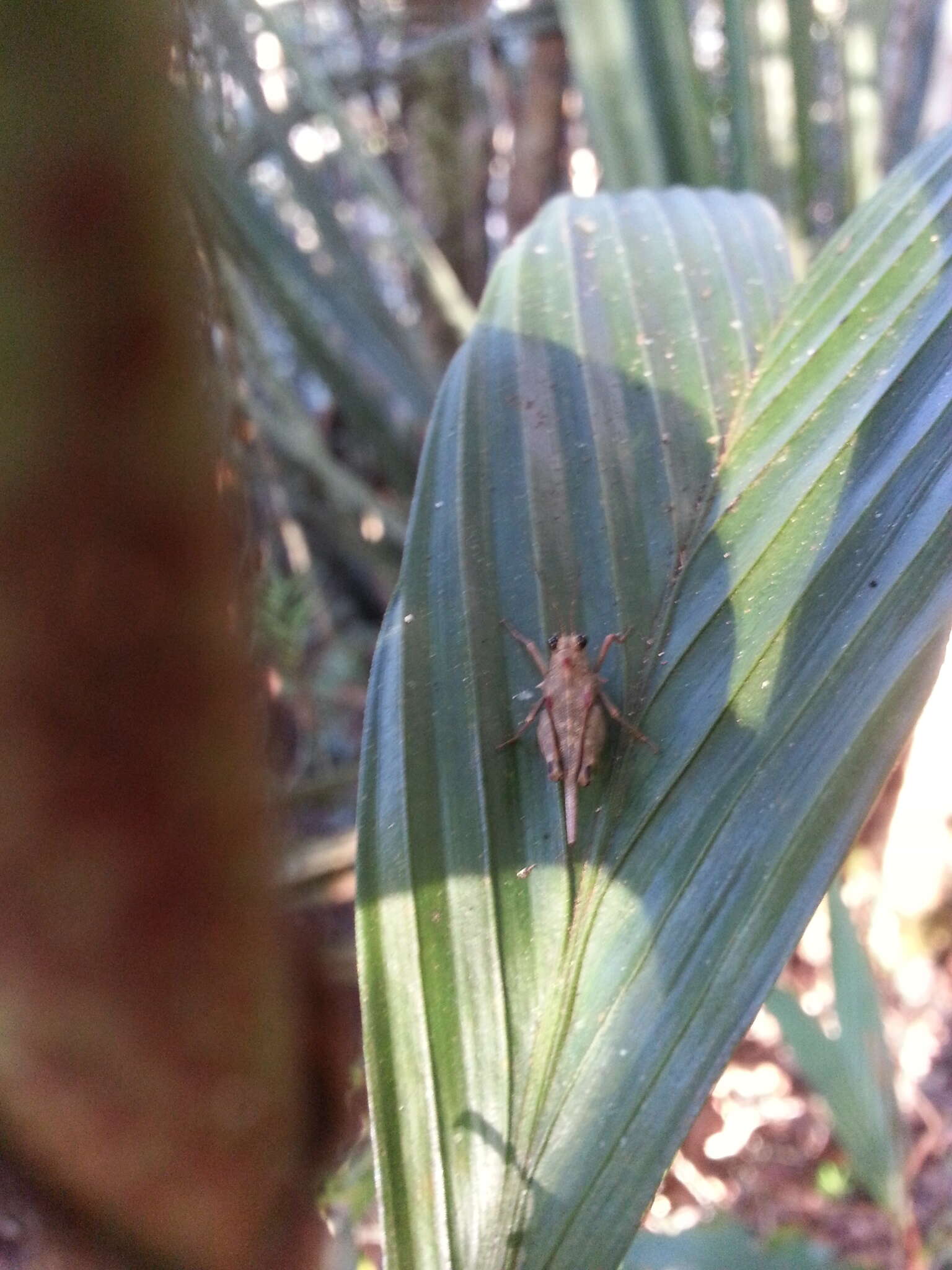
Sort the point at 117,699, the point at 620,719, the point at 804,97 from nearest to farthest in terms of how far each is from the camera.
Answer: the point at 117,699 < the point at 620,719 < the point at 804,97

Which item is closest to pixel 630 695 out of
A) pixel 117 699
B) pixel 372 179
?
pixel 117 699

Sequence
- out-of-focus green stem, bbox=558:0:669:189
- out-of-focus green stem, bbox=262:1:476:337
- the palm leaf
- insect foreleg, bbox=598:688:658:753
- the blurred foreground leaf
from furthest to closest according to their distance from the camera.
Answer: out-of-focus green stem, bbox=262:1:476:337 → out-of-focus green stem, bbox=558:0:669:189 → insect foreleg, bbox=598:688:658:753 → the palm leaf → the blurred foreground leaf

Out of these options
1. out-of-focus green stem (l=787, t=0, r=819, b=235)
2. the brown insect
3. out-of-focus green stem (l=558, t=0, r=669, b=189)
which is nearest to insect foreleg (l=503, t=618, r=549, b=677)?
the brown insect

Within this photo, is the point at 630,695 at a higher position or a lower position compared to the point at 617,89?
lower

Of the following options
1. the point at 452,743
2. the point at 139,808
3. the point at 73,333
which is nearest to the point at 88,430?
the point at 73,333

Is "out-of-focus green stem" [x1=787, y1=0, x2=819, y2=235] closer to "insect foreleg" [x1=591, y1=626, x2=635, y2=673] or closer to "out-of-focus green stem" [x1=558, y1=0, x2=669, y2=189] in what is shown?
"out-of-focus green stem" [x1=558, y1=0, x2=669, y2=189]

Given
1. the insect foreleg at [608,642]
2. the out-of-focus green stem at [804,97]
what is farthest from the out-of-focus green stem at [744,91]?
the insect foreleg at [608,642]

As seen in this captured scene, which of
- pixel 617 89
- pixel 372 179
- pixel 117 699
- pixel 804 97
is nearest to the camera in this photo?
pixel 117 699

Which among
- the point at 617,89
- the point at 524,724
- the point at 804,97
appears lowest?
the point at 524,724

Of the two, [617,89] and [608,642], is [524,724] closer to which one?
[608,642]

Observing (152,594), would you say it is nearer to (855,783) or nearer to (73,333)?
(73,333)
